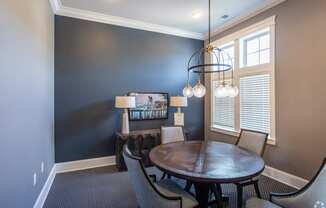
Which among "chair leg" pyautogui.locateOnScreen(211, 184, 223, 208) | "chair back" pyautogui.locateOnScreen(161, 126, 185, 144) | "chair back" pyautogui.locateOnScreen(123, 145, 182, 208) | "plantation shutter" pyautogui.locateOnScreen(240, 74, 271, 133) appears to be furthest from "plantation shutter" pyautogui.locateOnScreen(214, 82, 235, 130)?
"chair back" pyautogui.locateOnScreen(123, 145, 182, 208)

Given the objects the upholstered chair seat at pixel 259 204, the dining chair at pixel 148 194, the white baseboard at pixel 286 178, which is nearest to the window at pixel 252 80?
the white baseboard at pixel 286 178

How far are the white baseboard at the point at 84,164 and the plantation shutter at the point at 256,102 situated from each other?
304 centimetres

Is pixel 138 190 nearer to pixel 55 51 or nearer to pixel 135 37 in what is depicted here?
pixel 55 51

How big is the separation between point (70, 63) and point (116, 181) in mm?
2506

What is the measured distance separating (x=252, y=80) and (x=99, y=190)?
352 centimetres

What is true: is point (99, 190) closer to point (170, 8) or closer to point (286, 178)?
point (286, 178)

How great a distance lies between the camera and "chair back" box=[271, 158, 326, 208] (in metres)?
1.61

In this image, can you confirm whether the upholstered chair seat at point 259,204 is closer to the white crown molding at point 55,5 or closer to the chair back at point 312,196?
the chair back at point 312,196

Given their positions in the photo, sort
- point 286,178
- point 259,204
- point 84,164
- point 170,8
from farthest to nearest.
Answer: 1. point 84,164
2. point 170,8
3. point 286,178
4. point 259,204

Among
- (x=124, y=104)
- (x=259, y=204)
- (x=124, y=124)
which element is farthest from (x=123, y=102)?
(x=259, y=204)

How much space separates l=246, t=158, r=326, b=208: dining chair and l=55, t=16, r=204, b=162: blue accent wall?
324cm

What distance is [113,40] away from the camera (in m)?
4.32

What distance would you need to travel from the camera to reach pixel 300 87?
122 inches

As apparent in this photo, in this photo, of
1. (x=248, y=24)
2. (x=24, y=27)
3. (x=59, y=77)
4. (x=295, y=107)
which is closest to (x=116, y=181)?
(x=59, y=77)
